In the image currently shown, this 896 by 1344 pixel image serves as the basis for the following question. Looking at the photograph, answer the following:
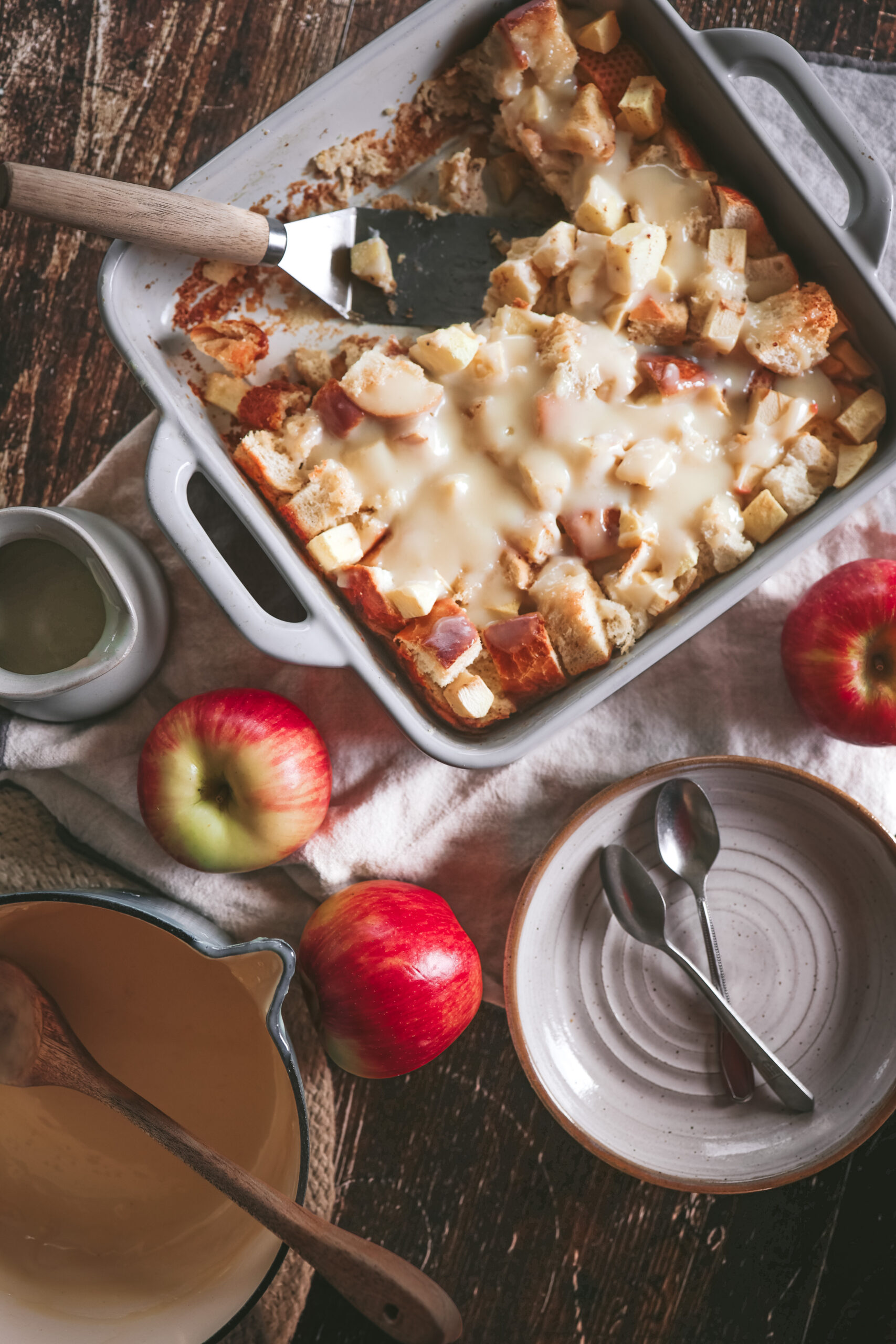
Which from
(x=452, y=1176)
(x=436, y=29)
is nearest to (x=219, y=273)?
(x=436, y=29)

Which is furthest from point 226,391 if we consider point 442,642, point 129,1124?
point 129,1124

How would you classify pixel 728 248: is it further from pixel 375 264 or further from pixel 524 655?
pixel 524 655

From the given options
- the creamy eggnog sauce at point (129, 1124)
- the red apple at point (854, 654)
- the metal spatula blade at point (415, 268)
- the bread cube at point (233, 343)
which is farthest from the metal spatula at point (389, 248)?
the creamy eggnog sauce at point (129, 1124)

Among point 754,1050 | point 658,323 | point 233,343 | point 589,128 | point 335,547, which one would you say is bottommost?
point 754,1050

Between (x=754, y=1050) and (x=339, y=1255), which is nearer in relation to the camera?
(x=339, y=1255)

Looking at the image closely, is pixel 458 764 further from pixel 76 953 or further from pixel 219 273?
pixel 219 273

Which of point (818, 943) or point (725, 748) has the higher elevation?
point (725, 748)

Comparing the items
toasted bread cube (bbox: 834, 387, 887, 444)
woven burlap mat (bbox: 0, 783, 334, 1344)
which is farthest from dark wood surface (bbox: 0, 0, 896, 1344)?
toasted bread cube (bbox: 834, 387, 887, 444)
